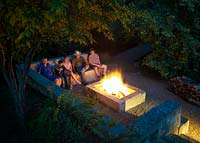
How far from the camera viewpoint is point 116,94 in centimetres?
781

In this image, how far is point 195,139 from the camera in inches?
257

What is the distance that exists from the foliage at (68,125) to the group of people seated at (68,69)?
326 cm

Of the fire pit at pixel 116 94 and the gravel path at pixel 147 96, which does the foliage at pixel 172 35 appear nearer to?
the gravel path at pixel 147 96

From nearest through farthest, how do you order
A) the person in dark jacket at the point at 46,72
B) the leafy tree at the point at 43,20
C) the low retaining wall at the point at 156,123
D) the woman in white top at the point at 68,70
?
the leafy tree at the point at 43,20 → the low retaining wall at the point at 156,123 → the person in dark jacket at the point at 46,72 → the woman in white top at the point at 68,70

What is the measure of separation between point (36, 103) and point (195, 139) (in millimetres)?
4011

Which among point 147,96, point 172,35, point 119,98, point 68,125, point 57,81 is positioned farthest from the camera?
point 172,35

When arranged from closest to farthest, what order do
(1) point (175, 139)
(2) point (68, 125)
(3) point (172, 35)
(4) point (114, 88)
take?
(2) point (68, 125), (1) point (175, 139), (4) point (114, 88), (3) point (172, 35)

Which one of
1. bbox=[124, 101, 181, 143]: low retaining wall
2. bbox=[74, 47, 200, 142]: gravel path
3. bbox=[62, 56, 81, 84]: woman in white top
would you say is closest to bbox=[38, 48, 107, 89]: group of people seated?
bbox=[62, 56, 81, 84]: woman in white top

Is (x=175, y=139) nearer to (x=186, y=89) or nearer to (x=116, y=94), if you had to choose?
(x=116, y=94)

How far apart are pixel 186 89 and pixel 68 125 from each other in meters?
5.66

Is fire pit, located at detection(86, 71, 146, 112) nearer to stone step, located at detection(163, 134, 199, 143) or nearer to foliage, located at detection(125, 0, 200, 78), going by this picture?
stone step, located at detection(163, 134, 199, 143)

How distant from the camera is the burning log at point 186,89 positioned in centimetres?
849

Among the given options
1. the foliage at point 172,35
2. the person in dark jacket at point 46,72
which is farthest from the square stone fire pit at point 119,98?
the foliage at point 172,35

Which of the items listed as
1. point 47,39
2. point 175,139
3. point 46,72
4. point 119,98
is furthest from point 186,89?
point 47,39
